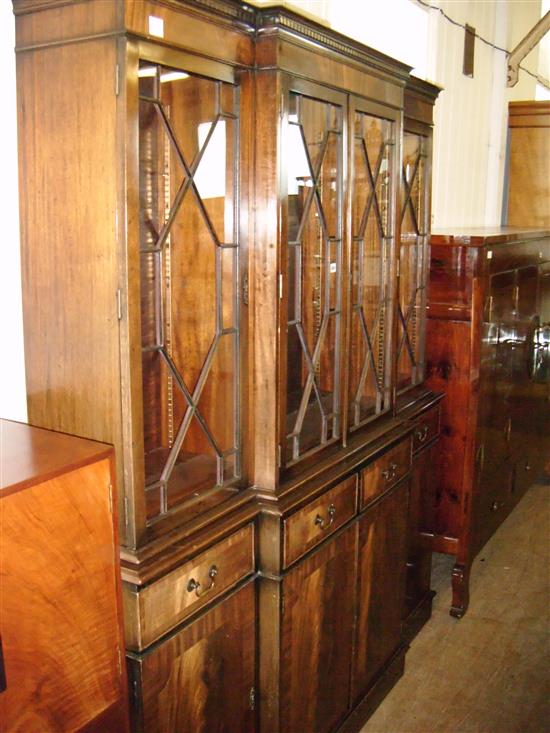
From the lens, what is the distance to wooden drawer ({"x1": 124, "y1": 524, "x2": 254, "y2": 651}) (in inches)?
53.7

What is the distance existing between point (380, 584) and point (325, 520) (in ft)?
1.60

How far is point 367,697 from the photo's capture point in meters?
2.22

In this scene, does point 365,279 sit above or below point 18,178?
below

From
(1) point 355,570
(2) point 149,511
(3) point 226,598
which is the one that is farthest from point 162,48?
(1) point 355,570

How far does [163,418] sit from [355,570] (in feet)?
2.66

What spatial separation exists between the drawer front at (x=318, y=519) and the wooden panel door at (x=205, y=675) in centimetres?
14

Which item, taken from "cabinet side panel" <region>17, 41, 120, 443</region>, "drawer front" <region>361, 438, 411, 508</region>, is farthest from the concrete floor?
"cabinet side panel" <region>17, 41, 120, 443</region>

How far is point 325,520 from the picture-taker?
1874 mm

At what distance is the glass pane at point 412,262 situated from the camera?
2.34 metres

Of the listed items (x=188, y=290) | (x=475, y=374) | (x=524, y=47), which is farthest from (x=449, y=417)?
(x=524, y=47)

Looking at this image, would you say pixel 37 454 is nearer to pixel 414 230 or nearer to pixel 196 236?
pixel 196 236

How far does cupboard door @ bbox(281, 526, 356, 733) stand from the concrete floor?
1.15 feet

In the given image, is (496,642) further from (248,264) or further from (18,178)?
(18,178)

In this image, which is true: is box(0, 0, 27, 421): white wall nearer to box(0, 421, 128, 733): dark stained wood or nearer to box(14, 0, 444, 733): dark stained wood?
box(14, 0, 444, 733): dark stained wood
